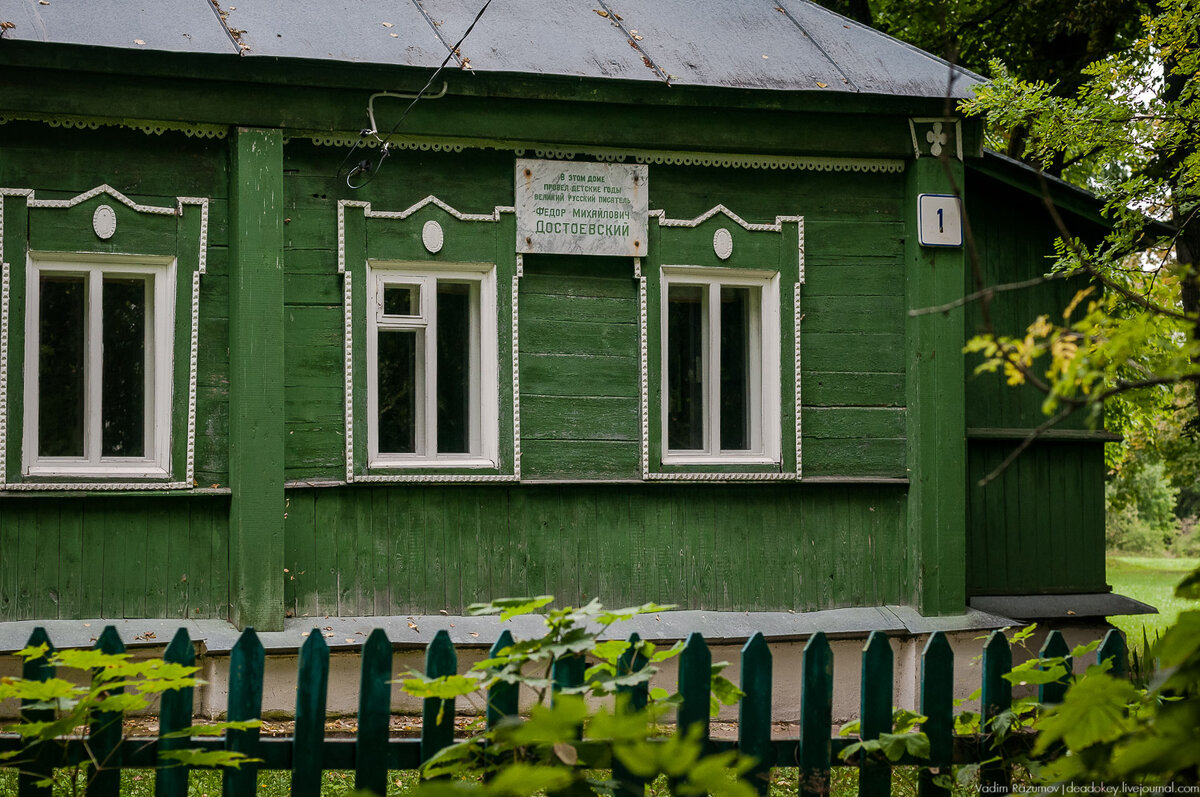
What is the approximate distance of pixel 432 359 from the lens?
7.61 metres

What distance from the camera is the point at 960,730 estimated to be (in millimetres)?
4094

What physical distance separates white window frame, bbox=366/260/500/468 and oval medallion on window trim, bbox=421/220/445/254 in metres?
Answer: 0.11

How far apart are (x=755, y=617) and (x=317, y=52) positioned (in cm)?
445

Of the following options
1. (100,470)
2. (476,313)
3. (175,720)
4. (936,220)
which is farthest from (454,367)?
(175,720)

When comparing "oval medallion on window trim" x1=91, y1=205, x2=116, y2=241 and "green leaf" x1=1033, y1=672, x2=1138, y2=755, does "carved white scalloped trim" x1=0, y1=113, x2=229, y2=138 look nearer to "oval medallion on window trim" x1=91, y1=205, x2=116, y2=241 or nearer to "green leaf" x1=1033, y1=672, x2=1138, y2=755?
"oval medallion on window trim" x1=91, y1=205, x2=116, y2=241

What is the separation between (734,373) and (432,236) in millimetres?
2203

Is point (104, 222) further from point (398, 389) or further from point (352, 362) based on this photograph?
point (398, 389)

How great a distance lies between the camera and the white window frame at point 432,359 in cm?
749

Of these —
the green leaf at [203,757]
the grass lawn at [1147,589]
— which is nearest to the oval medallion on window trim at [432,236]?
the green leaf at [203,757]

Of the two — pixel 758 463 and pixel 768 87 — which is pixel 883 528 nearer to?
pixel 758 463

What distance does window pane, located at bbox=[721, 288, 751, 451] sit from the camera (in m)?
8.09

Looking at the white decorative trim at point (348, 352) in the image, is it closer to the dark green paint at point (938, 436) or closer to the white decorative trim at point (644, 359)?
the white decorative trim at point (644, 359)

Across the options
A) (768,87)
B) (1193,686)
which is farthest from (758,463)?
(1193,686)

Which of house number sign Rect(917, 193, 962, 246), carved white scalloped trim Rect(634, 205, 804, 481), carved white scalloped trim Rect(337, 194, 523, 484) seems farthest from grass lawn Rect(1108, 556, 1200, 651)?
carved white scalloped trim Rect(337, 194, 523, 484)
